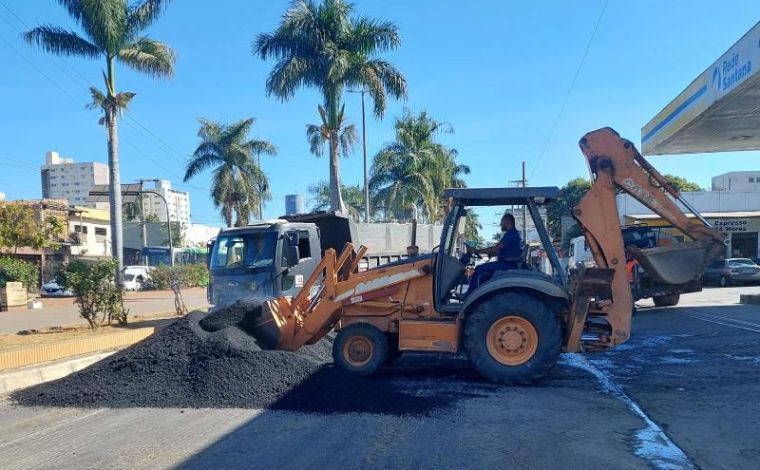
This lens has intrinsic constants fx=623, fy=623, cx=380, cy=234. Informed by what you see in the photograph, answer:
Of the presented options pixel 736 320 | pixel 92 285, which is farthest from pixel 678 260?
pixel 92 285

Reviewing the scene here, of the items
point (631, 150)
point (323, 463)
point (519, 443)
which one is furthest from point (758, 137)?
point (323, 463)

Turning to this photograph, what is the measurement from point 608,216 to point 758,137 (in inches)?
607

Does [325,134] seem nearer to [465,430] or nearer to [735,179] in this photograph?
[465,430]

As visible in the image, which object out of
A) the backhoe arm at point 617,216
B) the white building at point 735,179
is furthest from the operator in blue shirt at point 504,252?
the white building at point 735,179

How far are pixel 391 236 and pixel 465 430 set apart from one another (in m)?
11.6

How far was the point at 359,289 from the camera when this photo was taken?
8516 millimetres

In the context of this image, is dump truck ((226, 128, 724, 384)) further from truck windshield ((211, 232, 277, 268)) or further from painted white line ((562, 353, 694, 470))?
truck windshield ((211, 232, 277, 268))

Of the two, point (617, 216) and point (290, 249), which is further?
point (290, 249)

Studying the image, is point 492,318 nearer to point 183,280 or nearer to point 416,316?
point 416,316

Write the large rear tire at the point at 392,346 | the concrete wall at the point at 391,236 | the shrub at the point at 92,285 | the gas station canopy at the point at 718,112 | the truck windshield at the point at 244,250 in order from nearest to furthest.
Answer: the large rear tire at the point at 392,346
the truck windshield at the point at 244,250
the shrub at the point at 92,285
the gas station canopy at the point at 718,112
the concrete wall at the point at 391,236

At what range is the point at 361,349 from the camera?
8375 mm

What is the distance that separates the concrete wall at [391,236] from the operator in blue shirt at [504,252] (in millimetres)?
7136

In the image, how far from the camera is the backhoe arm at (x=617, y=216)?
7.90 meters

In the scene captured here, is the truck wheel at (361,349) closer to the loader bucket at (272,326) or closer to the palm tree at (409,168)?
the loader bucket at (272,326)
